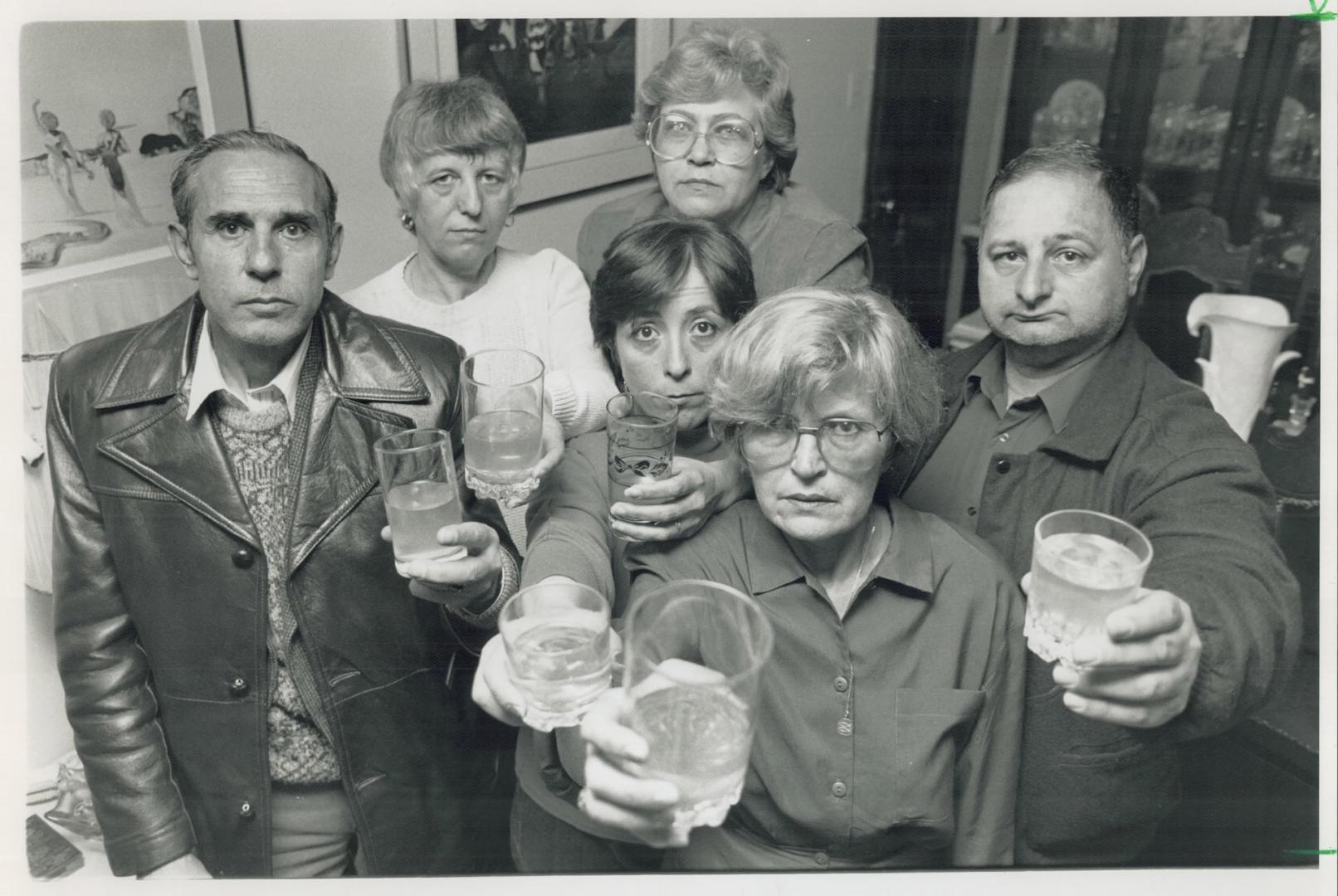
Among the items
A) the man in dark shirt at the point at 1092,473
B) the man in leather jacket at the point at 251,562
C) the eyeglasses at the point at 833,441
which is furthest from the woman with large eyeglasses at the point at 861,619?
the man in leather jacket at the point at 251,562

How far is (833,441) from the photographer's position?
55.0 inches

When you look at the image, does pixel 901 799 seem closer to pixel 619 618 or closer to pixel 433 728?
pixel 619 618

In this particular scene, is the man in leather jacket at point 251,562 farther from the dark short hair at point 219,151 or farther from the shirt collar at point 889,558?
the shirt collar at point 889,558

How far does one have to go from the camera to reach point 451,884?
1.71 meters

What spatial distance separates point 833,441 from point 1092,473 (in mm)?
468

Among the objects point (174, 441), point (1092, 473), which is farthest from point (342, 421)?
point (1092, 473)

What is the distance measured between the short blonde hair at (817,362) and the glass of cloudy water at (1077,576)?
0.85 feet

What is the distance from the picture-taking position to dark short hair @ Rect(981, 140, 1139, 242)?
1523mm

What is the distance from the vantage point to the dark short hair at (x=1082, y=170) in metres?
1.52

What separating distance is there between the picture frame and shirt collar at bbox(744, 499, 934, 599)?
1.05 meters

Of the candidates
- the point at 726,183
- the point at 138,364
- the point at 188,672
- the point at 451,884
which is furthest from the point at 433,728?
the point at 726,183

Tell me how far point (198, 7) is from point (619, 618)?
1.20 meters

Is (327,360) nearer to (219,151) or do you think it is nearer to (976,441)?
(219,151)

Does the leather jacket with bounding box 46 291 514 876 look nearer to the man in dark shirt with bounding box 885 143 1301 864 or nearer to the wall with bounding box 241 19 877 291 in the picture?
the wall with bounding box 241 19 877 291
